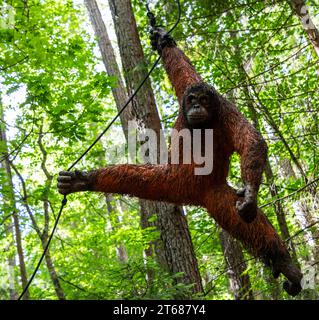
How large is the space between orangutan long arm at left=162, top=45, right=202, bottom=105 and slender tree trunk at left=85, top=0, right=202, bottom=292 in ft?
3.47

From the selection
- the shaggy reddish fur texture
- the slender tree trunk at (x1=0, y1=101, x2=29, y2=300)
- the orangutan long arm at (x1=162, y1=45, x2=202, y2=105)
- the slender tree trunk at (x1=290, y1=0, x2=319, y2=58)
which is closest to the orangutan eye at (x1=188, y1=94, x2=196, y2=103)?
the shaggy reddish fur texture

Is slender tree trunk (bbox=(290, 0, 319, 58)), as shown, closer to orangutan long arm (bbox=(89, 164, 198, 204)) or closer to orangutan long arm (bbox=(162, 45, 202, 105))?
orangutan long arm (bbox=(162, 45, 202, 105))

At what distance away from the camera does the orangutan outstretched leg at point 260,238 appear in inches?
120

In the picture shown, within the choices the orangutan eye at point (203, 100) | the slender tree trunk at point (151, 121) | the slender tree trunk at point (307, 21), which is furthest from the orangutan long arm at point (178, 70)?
the slender tree trunk at point (307, 21)

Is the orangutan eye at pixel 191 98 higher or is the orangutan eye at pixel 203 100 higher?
the orangutan eye at pixel 191 98

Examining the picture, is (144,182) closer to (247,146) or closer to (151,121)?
(247,146)

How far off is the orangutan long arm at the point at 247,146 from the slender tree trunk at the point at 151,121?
2097 millimetres

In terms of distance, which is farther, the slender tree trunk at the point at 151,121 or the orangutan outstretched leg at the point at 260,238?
the slender tree trunk at the point at 151,121

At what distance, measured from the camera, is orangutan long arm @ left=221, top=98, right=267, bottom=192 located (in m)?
2.70

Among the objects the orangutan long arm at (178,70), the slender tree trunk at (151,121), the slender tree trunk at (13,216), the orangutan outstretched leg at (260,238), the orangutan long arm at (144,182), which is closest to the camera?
the orangutan outstretched leg at (260,238)

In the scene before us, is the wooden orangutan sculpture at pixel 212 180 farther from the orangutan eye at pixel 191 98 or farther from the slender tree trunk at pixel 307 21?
the slender tree trunk at pixel 307 21

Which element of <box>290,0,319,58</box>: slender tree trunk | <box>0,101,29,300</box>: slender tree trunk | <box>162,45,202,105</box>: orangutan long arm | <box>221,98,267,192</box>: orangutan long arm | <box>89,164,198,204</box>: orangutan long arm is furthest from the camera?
<box>0,101,29,300</box>: slender tree trunk

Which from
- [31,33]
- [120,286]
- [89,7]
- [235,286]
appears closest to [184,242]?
[120,286]

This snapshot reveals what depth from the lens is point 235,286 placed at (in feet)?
29.5
